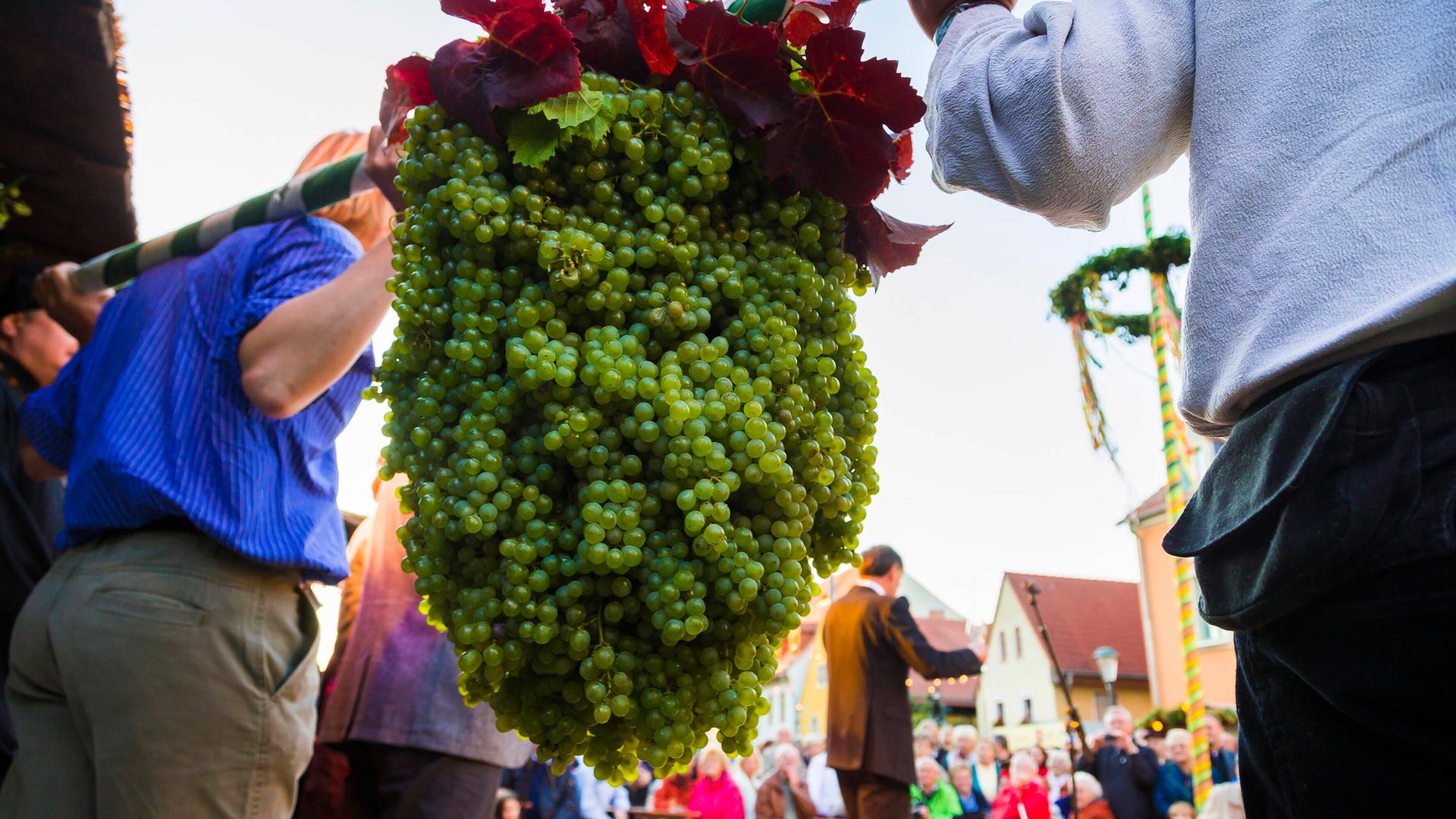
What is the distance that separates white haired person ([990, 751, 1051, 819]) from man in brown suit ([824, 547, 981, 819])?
3.91 m

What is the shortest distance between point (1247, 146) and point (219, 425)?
1.46 metres

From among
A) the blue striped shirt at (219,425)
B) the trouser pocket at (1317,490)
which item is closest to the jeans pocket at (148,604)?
the blue striped shirt at (219,425)

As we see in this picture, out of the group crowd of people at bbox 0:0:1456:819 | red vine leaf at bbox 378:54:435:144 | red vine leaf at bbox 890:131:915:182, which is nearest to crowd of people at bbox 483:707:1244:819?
crowd of people at bbox 0:0:1456:819

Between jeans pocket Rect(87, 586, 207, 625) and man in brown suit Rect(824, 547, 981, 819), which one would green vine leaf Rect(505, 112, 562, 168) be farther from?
man in brown suit Rect(824, 547, 981, 819)

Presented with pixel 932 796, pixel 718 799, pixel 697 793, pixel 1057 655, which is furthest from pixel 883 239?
pixel 1057 655

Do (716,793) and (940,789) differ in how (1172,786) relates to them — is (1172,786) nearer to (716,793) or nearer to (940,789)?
(940,789)

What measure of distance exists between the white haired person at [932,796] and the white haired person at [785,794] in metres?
1.09

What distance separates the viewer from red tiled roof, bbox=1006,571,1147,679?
28.0m

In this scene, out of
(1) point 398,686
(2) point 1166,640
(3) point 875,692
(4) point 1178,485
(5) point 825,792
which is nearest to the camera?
(1) point 398,686

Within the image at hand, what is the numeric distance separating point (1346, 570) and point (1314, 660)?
10cm

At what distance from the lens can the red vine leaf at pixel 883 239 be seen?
1.11 m

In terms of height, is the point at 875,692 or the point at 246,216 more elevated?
the point at 246,216

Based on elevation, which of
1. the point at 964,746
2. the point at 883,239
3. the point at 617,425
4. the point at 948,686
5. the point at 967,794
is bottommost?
the point at 948,686

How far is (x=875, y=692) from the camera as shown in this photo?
4.68 m
